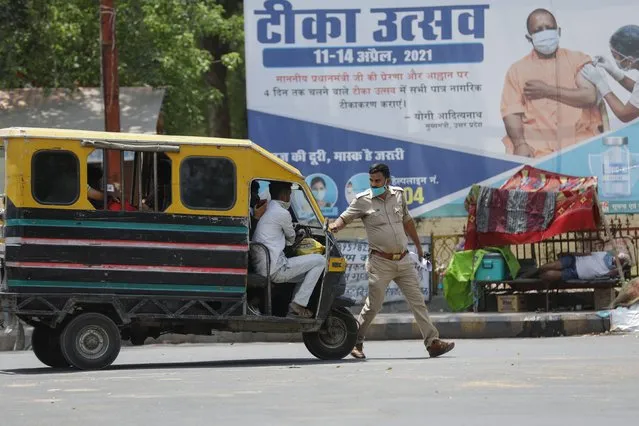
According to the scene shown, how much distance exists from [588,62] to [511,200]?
2864 mm

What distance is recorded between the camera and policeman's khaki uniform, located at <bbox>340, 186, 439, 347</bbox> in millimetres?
13352

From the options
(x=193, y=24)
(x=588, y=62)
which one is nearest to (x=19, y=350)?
(x=588, y=62)

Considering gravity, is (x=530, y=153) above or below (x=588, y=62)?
below

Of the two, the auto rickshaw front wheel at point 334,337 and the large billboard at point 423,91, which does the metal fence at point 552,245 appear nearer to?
the large billboard at point 423,91

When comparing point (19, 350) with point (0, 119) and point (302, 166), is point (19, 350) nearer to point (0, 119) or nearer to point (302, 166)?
point (302, 166)

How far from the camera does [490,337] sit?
57.3 feet

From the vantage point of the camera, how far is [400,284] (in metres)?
13.5

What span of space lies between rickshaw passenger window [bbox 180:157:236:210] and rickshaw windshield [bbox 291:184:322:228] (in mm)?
949

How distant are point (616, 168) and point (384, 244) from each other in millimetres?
8266

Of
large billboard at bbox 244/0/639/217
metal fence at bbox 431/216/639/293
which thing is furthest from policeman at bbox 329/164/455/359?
large billboard at bbox 244/0/639/217

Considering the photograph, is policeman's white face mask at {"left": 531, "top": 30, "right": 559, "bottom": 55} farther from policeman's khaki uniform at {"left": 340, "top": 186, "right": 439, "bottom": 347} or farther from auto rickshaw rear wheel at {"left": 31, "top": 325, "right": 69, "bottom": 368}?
auto rickshaw rear wheel at {"left": 31, "top": 325, "right": 69, "bottom": 368}

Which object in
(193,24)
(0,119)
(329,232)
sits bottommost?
(329,232)

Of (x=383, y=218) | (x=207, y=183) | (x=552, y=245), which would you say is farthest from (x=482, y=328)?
(x=207, y=183)

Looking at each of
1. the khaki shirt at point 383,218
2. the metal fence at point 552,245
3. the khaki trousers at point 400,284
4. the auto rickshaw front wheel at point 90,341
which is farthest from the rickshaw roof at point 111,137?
the metal fence at point 552,245
